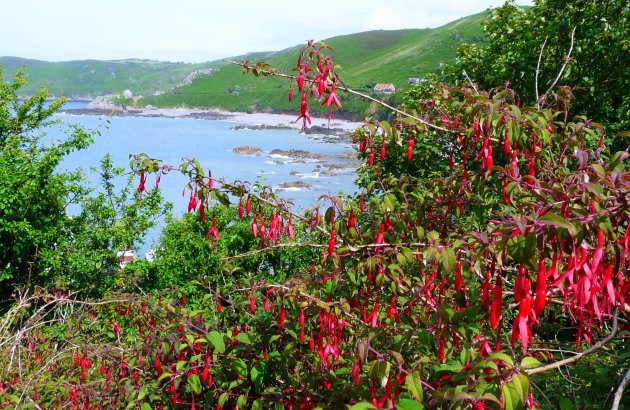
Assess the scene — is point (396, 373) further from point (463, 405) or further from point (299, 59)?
point (299, 59)

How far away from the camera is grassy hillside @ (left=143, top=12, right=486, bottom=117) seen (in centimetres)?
12438

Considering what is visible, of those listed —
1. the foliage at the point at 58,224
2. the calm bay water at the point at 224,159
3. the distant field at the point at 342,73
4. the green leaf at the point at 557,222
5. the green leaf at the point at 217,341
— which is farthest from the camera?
the distant field at the point at 342,73

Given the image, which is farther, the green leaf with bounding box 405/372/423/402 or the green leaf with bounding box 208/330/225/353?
the green leaf with bounding box 208/330/225/353

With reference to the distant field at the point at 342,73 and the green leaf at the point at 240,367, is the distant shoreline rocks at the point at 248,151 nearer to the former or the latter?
the distant field at the point at 342,73

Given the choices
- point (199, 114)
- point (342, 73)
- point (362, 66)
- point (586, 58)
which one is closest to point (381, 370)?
point (586, 58)

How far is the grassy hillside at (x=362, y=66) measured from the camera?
124 meters

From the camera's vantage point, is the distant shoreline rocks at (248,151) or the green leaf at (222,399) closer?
the green leaf at (222,399)

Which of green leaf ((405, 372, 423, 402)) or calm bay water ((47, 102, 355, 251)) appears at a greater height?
green leaf ((405, 372, 423, 402))

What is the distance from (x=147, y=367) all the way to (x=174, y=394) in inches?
30.5

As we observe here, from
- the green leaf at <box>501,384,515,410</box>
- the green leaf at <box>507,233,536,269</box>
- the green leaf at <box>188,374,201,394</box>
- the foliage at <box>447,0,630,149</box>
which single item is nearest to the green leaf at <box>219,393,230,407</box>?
the green leaf at <box>188,374,201,394</box>

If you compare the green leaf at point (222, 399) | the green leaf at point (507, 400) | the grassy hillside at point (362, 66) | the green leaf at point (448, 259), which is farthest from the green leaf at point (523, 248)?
the grassy hillside at point (362, 66)

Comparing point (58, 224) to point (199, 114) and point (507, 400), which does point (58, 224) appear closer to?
point (507, 400)

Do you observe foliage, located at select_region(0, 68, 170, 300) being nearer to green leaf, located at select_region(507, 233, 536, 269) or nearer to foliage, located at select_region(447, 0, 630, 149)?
foliage, located at select_region(447, 0, 630, 149)

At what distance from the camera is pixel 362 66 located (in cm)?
14975
